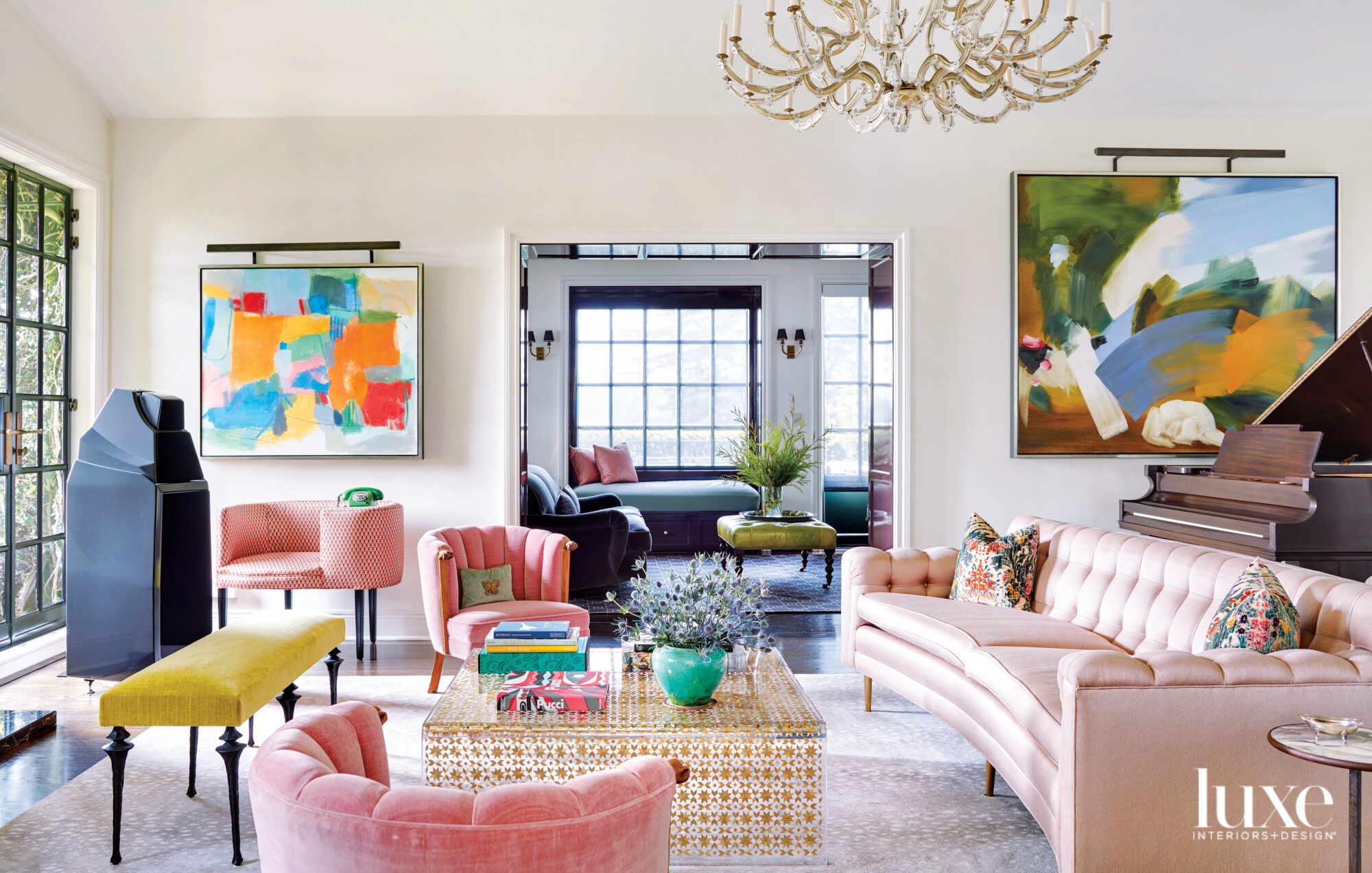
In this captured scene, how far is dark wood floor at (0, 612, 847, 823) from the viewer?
3.00 metres

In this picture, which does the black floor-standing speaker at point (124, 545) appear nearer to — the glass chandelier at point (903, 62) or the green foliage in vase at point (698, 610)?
Answer: the green foliage in vase at point (698, 610)

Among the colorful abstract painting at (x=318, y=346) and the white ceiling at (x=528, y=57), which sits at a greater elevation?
the white ceiling at (x=528, y=57)

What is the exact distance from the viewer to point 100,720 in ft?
7.93

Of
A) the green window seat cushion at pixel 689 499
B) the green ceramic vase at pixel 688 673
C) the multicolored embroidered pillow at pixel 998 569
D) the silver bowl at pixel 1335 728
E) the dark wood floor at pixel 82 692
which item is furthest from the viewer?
the green window seat cushion at pixel 689 499

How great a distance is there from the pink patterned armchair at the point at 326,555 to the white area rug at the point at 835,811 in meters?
0.92

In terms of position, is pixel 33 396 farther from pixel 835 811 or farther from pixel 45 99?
pixel 835 811

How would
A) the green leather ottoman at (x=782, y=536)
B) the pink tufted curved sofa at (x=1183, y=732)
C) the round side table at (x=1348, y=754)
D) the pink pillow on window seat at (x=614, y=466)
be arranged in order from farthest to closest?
1. the pink pillow on window seat at (x=614, y=466)
2. the green leather ottoman at (x=782, y=536)
3. the pink tufted curved sofa at (x=1183, y=732)
4. the round side table at (x=1348, y=754)

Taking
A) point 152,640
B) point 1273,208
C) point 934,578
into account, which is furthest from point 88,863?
point 1273,208

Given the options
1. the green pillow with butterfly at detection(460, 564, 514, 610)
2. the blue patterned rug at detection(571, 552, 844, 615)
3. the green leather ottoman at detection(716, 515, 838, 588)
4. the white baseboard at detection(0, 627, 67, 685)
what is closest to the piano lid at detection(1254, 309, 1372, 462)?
the blue patterned rug at detection(571, 552, 844, 615)

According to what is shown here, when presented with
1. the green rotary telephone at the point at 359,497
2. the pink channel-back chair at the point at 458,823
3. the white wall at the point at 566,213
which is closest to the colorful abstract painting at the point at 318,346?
the white wall at the point at 566,213

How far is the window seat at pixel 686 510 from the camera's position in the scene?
8.05 m

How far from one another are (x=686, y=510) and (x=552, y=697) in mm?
5576

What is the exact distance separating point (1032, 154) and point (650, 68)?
2213mm

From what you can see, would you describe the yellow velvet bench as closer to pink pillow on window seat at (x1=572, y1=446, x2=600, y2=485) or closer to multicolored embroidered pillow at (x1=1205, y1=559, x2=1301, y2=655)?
multicolored embroidered pillow at (x1=1205, y1=559, x2=1301, y2=655)
